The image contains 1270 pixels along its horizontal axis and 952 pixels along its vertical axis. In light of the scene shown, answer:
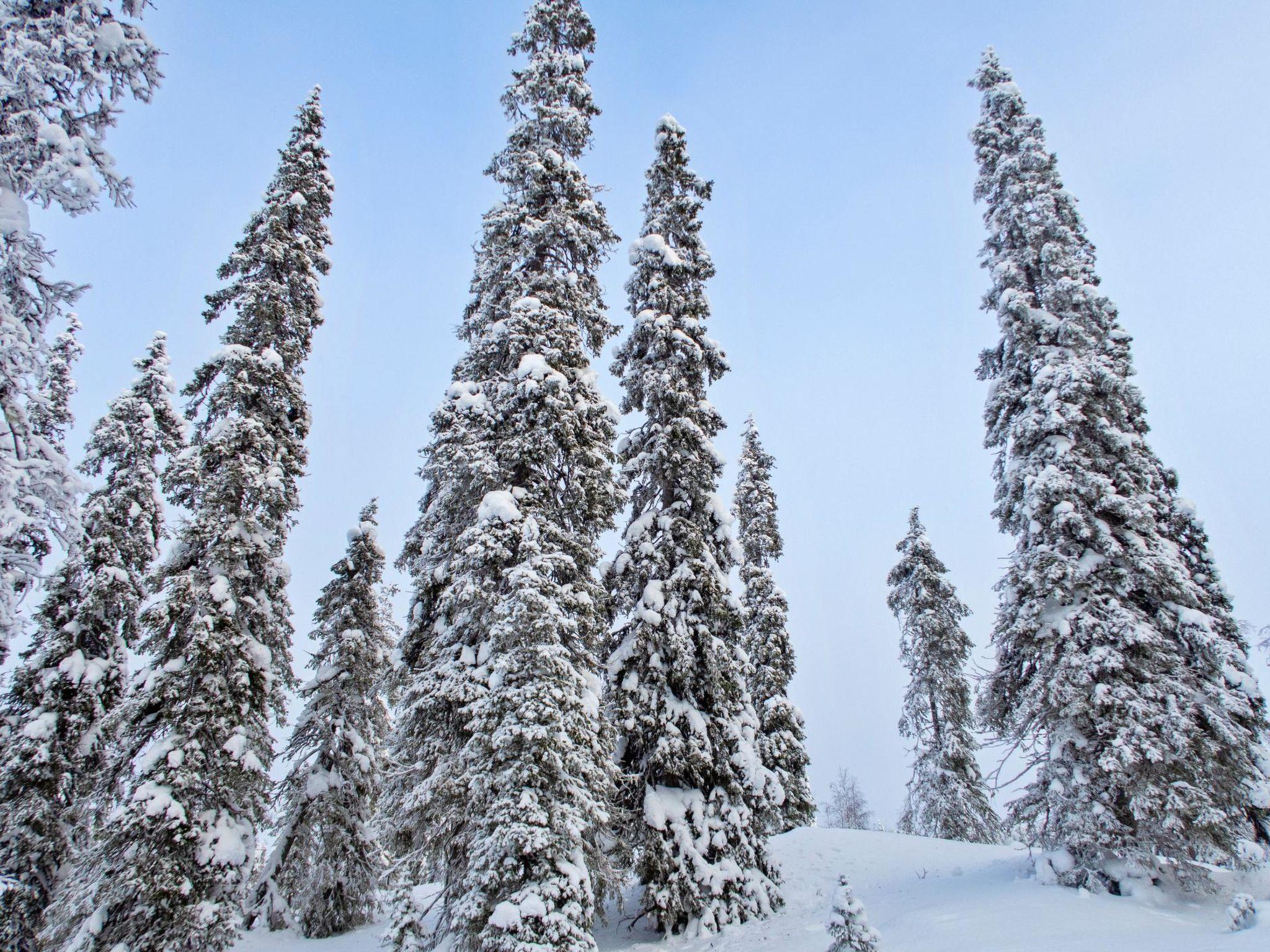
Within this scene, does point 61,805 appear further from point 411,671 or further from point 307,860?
point 411,671

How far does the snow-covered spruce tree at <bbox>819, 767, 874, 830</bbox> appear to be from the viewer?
2425 inches

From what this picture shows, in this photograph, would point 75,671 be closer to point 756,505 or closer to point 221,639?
point 221,639

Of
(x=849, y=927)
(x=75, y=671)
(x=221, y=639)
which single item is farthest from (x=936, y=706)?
(x=75, y=671)

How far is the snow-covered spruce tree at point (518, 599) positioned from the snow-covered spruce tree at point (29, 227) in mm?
5348

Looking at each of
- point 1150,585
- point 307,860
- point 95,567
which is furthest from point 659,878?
point 95,567

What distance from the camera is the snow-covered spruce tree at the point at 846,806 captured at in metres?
61.6

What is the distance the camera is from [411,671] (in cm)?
1173

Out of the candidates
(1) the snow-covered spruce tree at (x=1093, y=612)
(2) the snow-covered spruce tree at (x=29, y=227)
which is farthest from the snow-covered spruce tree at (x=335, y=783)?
(1) the snow-covered spruce tree at (x=1093, y=612)

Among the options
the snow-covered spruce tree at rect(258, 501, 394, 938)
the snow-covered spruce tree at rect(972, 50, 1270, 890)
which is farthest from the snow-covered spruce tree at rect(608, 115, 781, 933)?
the snow-covered spruce tree at rect(258, 501, 394, 938)

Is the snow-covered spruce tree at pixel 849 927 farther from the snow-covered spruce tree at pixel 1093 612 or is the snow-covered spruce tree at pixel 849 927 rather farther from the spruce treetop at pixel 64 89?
the spruce treetop at pixel 64 89

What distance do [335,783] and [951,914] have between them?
16.7 meters

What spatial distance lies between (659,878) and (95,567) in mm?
16339

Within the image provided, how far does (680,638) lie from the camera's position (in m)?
13.1

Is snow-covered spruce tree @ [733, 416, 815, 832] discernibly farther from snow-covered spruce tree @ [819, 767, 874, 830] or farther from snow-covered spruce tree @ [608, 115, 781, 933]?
snow-covered spruce tree @ [819, 767, 874, 830]
